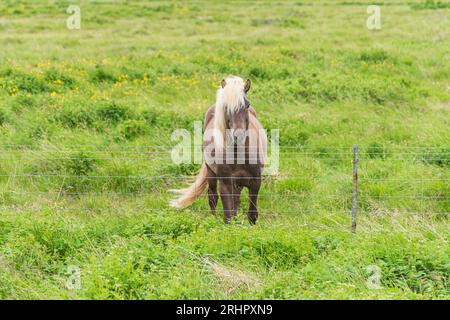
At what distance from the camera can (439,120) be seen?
1008cm

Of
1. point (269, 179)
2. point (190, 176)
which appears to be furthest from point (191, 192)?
point (269, 179)

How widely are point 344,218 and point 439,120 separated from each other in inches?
170

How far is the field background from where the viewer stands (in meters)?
5.04

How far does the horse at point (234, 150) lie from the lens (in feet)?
20.3

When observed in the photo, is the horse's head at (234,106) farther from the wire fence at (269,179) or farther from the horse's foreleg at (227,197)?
the wire fence at (269,179)

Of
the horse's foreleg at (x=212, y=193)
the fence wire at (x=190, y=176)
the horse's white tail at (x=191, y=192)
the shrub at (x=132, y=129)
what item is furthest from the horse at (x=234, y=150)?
the shrub at (x=132, y=129)

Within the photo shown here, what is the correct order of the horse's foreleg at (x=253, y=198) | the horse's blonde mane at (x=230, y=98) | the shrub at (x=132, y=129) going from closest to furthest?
the horse's blonde mane at (x=230, y=98), the horse's foreleg at (x=253, y=198), the shrub at (x=132, y=129)

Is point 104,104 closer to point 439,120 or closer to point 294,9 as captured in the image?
point 439,120

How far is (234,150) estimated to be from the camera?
6.51 meters

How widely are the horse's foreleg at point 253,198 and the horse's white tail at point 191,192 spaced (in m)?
0.81

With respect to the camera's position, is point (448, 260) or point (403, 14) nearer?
point (448, 260)

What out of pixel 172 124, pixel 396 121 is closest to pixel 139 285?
pixel 172 124

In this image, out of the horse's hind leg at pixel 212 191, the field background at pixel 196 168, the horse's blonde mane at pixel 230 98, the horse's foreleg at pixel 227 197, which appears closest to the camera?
the field background at pixel 196 168

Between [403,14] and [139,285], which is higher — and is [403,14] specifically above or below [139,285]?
above
